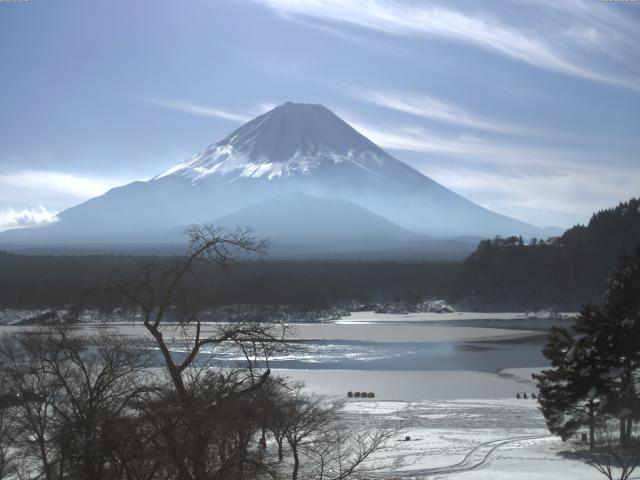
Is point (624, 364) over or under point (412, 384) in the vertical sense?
over

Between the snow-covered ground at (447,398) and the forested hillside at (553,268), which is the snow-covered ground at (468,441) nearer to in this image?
the snow-covered ground at (447,398)

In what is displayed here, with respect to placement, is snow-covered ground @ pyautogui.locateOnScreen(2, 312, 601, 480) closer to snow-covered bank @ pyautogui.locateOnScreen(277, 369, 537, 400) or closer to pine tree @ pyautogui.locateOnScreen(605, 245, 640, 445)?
snow-covered bank @ pyautogui.locateOnScreen(277, 369, 537, 400)

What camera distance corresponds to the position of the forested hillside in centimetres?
9306

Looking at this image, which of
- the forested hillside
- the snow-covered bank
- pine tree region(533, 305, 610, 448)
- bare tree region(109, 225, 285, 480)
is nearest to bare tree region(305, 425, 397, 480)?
bare tree region(109, 225, 285, 480)

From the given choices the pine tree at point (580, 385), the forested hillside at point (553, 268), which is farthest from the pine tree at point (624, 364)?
the forested hillside at point (553, 268)

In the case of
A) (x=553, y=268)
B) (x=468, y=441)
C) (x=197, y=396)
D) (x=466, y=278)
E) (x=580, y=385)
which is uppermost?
(x=553, y=268)

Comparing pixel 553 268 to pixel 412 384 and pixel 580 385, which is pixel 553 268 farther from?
pixel 580 385

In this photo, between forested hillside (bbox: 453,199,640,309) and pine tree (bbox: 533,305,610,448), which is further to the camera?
forested hillside (bbox: 453,199,640,309)

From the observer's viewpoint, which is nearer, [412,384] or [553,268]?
[412,384]

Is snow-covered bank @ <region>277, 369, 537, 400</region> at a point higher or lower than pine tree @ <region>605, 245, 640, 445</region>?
lower

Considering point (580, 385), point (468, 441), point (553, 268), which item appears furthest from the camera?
point (553, 268)

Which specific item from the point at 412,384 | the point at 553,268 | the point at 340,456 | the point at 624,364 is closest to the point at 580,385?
the point at 624,364

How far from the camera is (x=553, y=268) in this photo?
325 ft

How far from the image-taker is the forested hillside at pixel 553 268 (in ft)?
305
